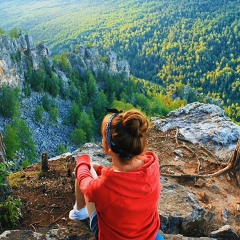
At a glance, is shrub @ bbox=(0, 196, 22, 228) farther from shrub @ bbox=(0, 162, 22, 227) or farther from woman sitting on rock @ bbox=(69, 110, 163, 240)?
woman sitting on rock @ bbox=(69, 110, 163, 240)

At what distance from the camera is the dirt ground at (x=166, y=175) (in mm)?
8805

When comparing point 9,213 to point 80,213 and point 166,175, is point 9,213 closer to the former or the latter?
point 80,213

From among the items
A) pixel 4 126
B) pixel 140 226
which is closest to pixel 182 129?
pixel 140 226

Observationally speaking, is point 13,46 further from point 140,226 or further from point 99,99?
point 140,226

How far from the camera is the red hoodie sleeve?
5.93 meters

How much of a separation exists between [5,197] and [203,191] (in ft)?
20.7

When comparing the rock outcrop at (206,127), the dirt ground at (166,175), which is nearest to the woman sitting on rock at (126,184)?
the dirt ground at (166,175)

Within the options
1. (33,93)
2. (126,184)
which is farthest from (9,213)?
(33,93)

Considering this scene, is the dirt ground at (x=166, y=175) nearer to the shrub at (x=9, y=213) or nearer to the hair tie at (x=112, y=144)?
the shrub at (x=9, y=213)

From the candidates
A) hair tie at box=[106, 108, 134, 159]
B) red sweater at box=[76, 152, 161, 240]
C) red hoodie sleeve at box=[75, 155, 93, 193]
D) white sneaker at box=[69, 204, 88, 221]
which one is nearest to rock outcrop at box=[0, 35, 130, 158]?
white sneaker at box=[69, 204, 88, 221]

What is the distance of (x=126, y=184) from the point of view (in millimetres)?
5410

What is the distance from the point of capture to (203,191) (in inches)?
→ 452

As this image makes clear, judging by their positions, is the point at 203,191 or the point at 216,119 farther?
the point at 216,119

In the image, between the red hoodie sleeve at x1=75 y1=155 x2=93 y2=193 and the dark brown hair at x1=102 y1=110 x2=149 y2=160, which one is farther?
the red hoodie sleeve at x1=75 y1=155 x2=93 y2=193
